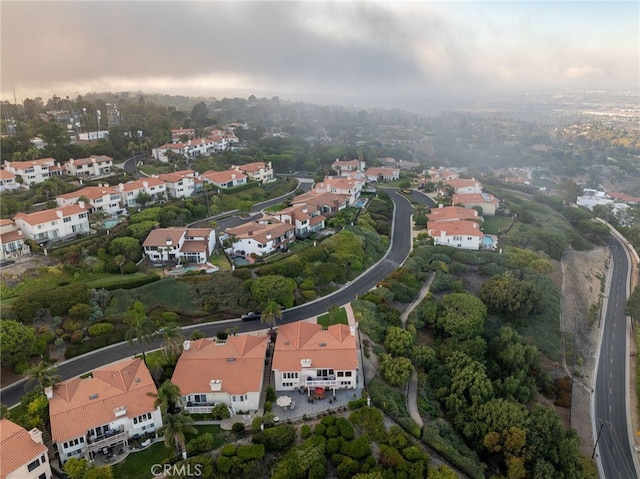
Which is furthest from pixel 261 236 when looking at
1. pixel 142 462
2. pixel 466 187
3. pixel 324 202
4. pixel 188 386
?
pixel 466 187

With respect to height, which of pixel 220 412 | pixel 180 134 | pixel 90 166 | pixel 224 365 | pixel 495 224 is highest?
pixel 180 134

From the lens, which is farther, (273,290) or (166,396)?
(273,290)

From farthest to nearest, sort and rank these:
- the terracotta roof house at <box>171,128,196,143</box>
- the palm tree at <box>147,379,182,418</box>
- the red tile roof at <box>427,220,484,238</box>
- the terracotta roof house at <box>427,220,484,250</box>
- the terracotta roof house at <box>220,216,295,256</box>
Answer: the terracotta roof house at <box>171,128,196,143</box>, the red tile roof at <box>427,220,484,238</box>, the terracotta roof house at <box>427,220,484,250</box>, the terracotta roof house at <box>220,216,295,256</box>, the palm tree at <box>147,379,182,418</box>

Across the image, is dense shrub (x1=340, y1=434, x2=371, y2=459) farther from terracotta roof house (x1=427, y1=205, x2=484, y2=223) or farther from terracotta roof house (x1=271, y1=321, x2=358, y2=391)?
terracotta roof house (x1=427, y1=205, x2=484, y2=223)

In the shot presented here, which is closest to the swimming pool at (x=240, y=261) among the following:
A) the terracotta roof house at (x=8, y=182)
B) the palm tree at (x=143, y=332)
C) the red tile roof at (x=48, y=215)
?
the palm tree at (x=143, y=332)

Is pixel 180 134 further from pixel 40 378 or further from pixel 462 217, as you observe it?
pixel 40 378

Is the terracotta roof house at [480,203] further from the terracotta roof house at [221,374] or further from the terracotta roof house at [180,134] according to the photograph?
the terracotta roof house at [180,134]

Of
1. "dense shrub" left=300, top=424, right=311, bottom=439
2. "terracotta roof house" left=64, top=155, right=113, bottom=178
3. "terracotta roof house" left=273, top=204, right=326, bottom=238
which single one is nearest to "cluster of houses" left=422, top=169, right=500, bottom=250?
"terracotta roof house" left=273, top=204, right=326, bottom=238

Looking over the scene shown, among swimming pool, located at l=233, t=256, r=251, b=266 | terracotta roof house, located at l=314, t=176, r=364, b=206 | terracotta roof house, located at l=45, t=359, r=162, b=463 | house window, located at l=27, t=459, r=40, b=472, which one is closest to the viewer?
house window, located at l=27, t=459, r=40, b=472
